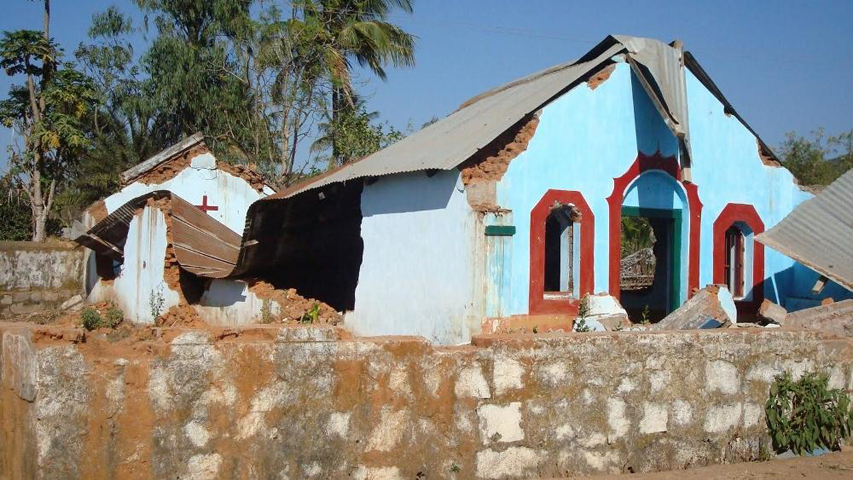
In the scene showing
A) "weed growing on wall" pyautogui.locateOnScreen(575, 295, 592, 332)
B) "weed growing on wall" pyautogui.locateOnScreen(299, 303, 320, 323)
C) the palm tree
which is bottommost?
"weed growing on wall" pyautogui.locateOnScreen(299, 303, 320, 323)

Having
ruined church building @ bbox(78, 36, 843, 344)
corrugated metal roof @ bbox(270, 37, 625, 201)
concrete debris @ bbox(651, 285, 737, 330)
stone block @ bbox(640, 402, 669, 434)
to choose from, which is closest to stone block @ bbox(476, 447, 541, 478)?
stone block @ bbox(640, 402, 669, 434)

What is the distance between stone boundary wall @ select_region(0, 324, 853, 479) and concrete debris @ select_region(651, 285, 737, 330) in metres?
4.61

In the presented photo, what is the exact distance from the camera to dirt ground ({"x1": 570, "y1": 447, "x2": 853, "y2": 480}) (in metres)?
5.68

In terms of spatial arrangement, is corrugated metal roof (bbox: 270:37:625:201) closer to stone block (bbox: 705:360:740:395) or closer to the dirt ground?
stone block (bbox: 705:360:740:395)

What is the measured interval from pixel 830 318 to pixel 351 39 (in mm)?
18568

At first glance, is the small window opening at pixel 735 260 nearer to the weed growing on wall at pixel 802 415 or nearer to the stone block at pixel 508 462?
the weed growing on wall at pixel 802 415

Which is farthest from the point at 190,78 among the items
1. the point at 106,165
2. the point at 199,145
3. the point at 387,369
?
the point at 387,369

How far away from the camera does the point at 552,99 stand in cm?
1222

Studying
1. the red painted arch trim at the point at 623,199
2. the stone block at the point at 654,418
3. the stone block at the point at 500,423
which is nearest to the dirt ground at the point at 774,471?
the stone block at the point at 654,418

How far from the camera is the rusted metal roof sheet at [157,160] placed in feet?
63.2

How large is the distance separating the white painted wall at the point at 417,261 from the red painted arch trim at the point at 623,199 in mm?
2563

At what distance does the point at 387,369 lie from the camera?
16.5 ft

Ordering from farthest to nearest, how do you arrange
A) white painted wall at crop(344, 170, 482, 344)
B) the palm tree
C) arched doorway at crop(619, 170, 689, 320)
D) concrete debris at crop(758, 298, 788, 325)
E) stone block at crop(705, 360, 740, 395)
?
the palm tree < arched doorway at crop(619, 170, 689, 320) < concrete debris at crop(758, 298, 788, 325) < white painted wall at crop(344, 170, 482, 344) < stone block at crop(705, 360, 740, 395)

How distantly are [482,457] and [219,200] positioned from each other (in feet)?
51.7
